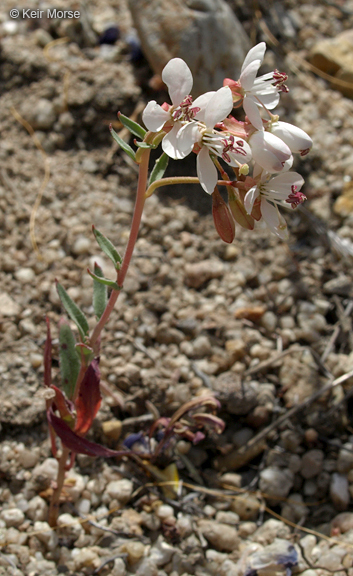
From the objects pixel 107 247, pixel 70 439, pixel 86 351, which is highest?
pixel 107 247

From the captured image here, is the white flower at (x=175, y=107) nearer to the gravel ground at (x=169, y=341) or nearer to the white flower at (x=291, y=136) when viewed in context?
the white flower at (x=291, y=136)

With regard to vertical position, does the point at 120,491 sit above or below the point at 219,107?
below

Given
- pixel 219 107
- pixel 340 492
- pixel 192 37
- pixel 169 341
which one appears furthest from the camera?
pixel 192 37

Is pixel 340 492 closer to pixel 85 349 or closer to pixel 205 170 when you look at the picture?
pixel 85 349

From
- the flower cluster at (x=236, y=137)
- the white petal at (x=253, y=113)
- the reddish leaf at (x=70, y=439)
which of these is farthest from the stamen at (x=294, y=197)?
the reddish leaf at (x=70, y=439)

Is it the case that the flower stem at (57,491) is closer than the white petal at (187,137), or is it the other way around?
the white petal at (187,137)

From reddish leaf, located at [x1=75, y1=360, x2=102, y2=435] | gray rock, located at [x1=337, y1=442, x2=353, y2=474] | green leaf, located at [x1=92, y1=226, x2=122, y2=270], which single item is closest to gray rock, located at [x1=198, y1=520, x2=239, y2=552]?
gray rock, located at [x1=337, y1=442, x2=353, y2=474]

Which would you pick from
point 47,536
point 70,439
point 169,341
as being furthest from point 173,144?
point 47,536
